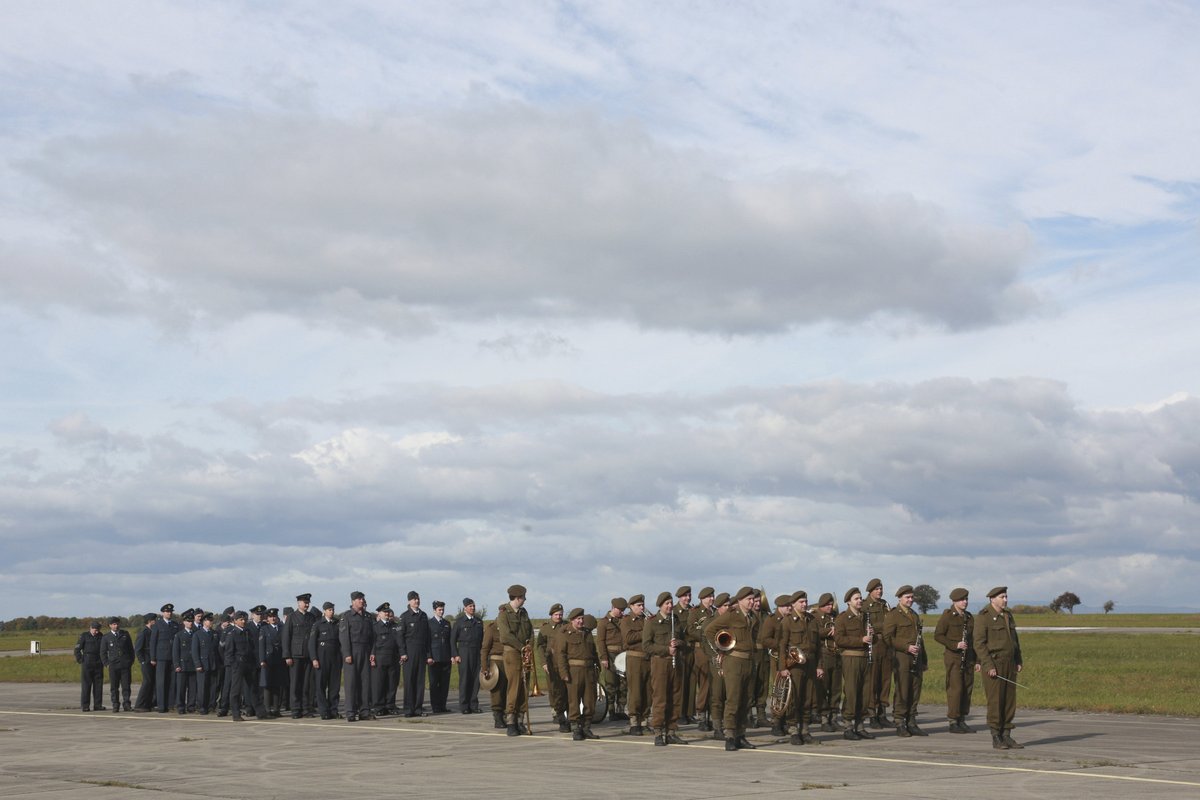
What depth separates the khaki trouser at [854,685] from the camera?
2052 centimetres

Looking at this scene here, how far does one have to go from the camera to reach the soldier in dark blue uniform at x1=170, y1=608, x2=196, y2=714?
28219mm

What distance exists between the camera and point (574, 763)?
17609 mm

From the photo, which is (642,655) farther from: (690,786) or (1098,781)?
(1098,781)

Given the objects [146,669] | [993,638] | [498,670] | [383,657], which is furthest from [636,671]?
[146,669]

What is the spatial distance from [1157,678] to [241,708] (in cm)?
2169

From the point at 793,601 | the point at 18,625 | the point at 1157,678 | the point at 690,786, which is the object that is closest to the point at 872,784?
the point at 690,786

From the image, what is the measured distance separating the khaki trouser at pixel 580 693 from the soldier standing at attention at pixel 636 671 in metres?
0.78

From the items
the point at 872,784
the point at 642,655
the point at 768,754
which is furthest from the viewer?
the point at 642,655

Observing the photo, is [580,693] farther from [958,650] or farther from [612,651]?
[958,650]

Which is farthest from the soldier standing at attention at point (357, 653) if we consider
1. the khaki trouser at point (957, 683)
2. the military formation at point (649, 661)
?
the khaki trouser at point (957, 683)

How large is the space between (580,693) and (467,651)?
19.8 ft

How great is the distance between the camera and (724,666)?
19.0 meters

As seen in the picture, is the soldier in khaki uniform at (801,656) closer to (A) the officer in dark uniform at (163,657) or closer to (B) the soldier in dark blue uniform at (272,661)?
(B) the soldier in dark blue uniform at (272,661)

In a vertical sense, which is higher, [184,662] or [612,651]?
[612,651]
